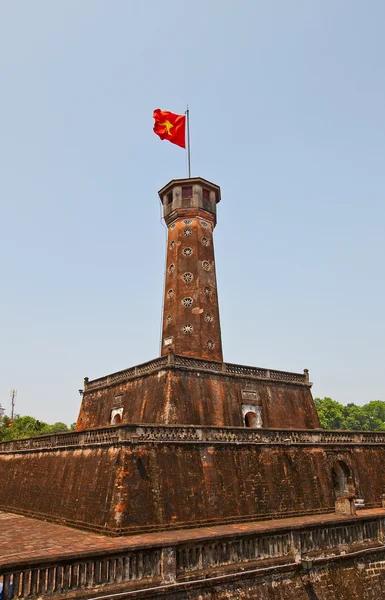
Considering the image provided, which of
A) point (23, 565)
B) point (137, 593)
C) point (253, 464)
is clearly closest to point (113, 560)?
point (137, 593)

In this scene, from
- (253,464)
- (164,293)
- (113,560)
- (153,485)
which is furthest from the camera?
(164,293)

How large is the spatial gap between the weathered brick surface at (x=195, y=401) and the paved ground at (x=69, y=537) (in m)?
6.27

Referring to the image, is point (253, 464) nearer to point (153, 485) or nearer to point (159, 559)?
point (153, 485)

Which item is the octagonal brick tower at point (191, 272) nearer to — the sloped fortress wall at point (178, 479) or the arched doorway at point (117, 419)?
the arched doorway at point (117, 419)

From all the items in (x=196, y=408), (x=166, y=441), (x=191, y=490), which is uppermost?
(x=196, y=408)

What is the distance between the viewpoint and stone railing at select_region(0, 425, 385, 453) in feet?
48.1

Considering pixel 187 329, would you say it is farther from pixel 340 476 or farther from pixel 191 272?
pixel 340 476

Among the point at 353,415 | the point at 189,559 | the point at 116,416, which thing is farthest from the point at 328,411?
the point at 189,559

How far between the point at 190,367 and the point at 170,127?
14966mm

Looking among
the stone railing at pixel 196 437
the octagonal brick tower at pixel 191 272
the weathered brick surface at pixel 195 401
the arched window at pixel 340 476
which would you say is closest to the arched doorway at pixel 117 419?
the weathered brick surface at pixel 195 401

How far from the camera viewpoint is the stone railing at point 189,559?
23.7 feet

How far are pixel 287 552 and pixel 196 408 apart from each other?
35.6ft

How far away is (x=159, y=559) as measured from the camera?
27.9 ft

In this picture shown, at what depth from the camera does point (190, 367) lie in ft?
71.0
